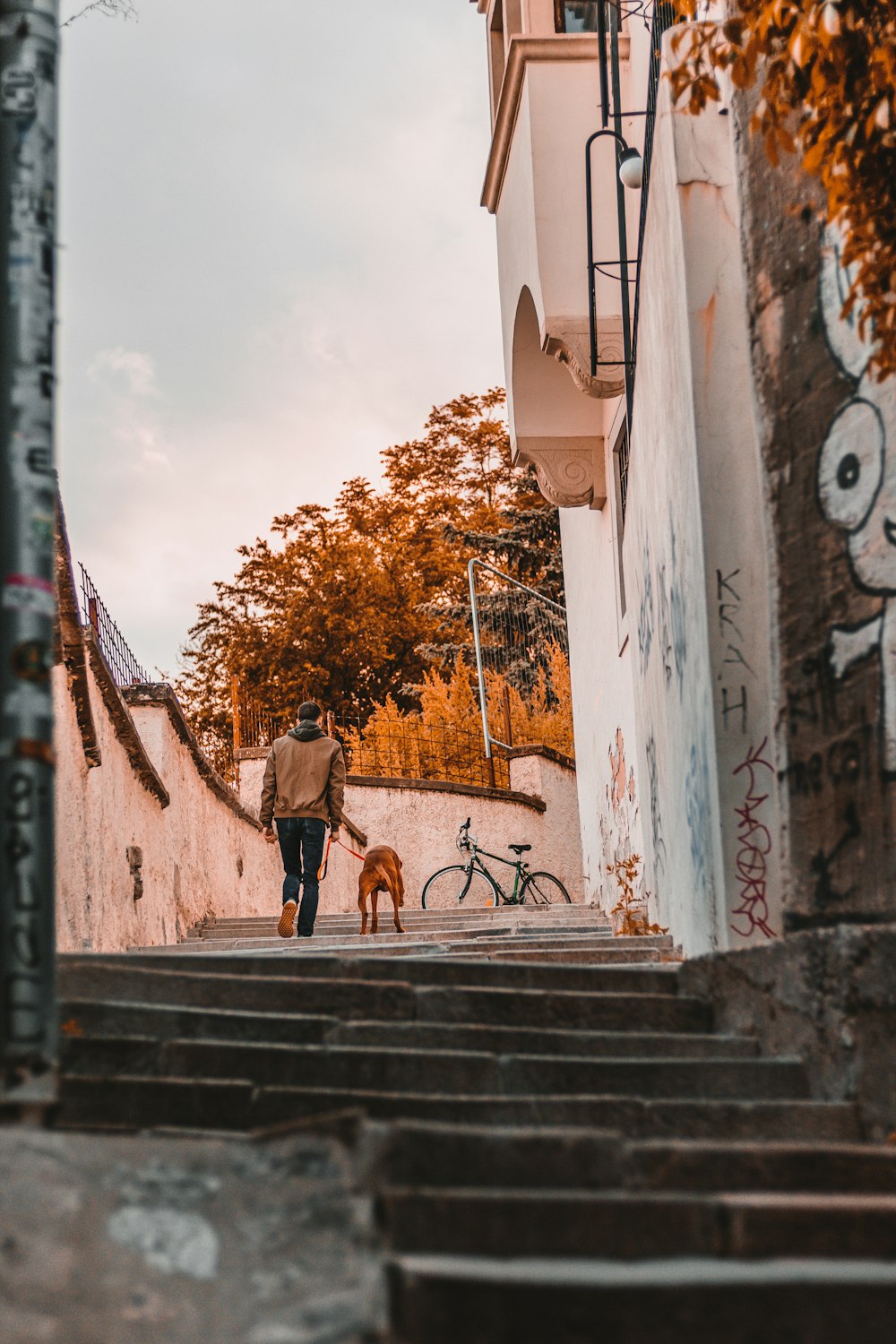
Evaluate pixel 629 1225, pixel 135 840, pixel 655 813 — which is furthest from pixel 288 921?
pixel 629 1225

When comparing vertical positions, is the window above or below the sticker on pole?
above

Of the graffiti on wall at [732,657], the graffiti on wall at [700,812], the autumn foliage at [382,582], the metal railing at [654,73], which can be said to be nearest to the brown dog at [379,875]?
the graffiti on wall at [700,812]

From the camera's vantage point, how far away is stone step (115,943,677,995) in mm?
5273

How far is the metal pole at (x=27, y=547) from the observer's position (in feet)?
10.2

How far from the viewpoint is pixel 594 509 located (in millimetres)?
14773

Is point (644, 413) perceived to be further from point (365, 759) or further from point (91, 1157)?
point (365, 759)

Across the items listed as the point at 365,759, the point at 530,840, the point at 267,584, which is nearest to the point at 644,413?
the point at 530,840

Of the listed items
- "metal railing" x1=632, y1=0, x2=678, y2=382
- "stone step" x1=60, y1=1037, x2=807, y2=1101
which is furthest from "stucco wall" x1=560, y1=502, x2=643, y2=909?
"stone step" x1=60, y1=1037, x2=807, y2=1101

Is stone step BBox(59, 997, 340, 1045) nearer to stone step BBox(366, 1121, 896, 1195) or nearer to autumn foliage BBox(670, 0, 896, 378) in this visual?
stone step BBox(366, 1121, 896, 1195)

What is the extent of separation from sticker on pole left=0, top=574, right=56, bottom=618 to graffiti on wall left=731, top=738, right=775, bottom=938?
132 inches

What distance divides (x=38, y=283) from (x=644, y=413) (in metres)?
5.28

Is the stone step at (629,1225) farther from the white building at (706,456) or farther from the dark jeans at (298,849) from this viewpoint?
the dark jeans at (298,849)

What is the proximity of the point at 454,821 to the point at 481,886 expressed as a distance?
8.37 feet

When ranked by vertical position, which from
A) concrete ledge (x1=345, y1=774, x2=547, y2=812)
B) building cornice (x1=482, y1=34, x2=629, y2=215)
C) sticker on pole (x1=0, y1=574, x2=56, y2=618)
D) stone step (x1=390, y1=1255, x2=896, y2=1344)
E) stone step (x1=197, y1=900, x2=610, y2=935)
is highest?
building cornice (x1=482, y1=34, x2=629, y2=215)
